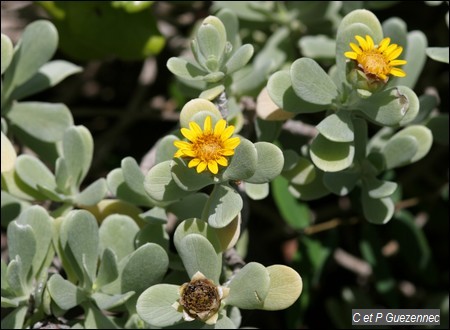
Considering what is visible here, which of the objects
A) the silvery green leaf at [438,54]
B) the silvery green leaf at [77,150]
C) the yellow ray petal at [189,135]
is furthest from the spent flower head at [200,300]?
the silvery green leaf at [438,54]

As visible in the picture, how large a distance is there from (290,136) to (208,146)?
0.70 m

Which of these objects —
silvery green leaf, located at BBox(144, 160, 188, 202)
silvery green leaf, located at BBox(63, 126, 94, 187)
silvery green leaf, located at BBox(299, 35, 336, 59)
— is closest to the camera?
silvery green leaf, located at BBox(144, 160, 188, 202)

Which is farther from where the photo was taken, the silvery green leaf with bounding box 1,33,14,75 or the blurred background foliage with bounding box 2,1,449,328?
the blurred background foliage with bounding box 2,1,449,328

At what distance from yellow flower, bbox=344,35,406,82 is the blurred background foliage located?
1.30 ft

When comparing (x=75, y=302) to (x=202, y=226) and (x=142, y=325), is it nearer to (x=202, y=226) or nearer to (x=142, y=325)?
(x=142, y=325)

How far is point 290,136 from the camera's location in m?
1.89

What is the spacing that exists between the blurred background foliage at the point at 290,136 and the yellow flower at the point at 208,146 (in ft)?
1.57

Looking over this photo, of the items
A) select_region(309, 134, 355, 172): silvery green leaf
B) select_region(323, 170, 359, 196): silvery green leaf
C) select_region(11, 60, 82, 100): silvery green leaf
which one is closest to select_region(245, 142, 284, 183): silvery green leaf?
select_region(309, 134, 355, 172): silvery green leaf

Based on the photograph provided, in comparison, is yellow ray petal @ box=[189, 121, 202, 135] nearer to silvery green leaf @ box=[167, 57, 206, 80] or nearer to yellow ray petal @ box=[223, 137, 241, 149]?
yellow ray petal @ box=[223, 137, 241, 149]

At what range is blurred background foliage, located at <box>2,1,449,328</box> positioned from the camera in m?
1.92

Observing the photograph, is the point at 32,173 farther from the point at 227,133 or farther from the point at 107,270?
the point at 227,133

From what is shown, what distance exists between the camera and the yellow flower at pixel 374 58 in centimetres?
130

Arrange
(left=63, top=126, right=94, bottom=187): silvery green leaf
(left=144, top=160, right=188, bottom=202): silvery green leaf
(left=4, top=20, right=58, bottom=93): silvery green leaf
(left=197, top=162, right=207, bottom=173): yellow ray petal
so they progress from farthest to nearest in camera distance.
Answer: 1. (left=4, top=20, right=58, bottom=93): silvery green leaf
2. (left=63, top=126, right=94, bottom=187): silvery green leaf
3. (left=144, top=160, right=188, bottom=202): silvery green leaf
4. (left=197, top=162, right=207, bottom=173): yellow ray petal

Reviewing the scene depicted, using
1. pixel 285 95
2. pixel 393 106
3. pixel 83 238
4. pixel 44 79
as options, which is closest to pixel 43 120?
pixel 44 79
